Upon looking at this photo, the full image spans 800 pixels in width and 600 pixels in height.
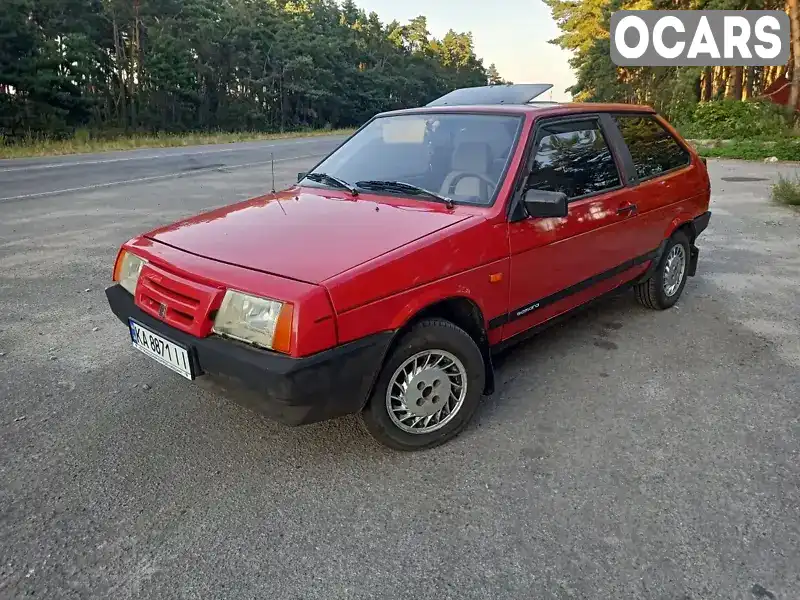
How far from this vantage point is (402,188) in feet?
11.4

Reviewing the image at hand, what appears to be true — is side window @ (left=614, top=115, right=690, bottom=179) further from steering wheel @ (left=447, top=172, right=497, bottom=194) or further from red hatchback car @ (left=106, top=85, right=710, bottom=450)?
steering wheel @ (left=447, top=172, right=497, bottom=194)

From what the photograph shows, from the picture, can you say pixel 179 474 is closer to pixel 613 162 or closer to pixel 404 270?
pixel 404 270

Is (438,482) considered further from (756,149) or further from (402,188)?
(756,149)

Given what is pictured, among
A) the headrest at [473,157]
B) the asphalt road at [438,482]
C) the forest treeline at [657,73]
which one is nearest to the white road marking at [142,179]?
the asphalt road at [438,482]

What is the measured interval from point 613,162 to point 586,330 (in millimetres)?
1226

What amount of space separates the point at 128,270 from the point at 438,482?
1.95 metres

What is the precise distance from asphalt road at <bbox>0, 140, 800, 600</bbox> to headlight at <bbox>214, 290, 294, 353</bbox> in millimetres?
679

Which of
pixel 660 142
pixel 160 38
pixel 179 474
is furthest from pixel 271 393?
pixel 160 38

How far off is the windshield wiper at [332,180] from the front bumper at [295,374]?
52.7 inches

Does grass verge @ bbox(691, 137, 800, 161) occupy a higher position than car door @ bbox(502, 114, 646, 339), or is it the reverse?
grass verge @ bbox(691, 137, 800, 161)

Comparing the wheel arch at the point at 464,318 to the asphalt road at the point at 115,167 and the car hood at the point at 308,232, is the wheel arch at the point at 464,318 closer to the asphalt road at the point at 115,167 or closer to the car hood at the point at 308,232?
the car hood at the point at 308,232

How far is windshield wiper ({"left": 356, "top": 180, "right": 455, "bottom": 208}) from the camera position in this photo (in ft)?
10.8

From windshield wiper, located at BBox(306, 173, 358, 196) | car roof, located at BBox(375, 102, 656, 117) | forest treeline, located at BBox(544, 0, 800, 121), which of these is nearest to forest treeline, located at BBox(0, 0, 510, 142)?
forest treeline, located at BBox(544, 0, 800, 121)

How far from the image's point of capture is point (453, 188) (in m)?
3.36
